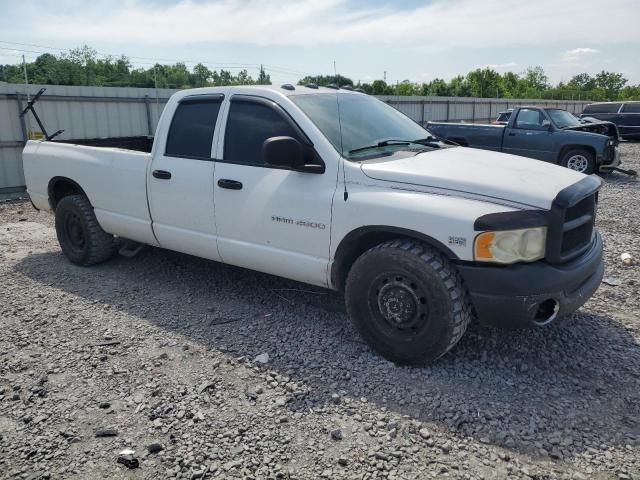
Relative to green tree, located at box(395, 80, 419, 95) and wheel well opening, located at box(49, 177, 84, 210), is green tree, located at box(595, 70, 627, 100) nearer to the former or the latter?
green tree, located at box(395, 80, 419, 95)

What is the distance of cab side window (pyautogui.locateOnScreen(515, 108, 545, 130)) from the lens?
43.7ft

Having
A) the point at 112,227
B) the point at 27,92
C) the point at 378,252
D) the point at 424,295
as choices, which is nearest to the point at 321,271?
the point at 378,252

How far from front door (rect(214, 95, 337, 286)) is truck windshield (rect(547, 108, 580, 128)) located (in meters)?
11.1

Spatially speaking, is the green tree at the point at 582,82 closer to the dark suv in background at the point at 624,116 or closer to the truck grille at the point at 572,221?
the dark suv in background at the point at 624,116

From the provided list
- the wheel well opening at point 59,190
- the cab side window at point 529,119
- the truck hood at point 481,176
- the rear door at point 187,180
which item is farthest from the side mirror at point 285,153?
the cab side window at point 529,119

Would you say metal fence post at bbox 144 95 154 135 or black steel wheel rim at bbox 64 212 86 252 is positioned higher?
metal fence post at bbox 144 95 154 135

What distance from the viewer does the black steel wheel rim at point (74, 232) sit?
Result: 5980 mm

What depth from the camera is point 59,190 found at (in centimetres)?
626

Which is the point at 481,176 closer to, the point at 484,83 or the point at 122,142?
the point at 122,142

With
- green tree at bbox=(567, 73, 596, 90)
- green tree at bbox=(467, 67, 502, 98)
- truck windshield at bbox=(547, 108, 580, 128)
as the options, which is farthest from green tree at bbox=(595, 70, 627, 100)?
truck windshield at bbox=(547, 108, 580, 128)

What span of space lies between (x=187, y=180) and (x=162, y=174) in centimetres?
34

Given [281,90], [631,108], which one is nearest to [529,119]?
[281,90]

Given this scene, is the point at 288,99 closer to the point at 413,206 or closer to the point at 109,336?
the point at 413,206

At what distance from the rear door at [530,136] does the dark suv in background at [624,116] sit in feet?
37.9
